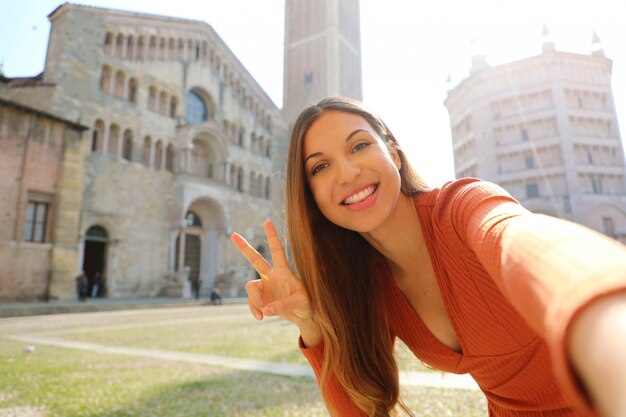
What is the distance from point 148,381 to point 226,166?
77.6 ft

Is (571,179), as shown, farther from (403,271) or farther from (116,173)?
(403,271)

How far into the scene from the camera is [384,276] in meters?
1.89

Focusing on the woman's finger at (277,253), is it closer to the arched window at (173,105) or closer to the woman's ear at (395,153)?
the woman's ear at (395,153)

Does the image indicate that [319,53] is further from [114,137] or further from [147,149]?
[114,137]

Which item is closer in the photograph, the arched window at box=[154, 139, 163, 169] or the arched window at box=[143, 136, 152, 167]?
the arched window at box=[143, 136, 152, 167]

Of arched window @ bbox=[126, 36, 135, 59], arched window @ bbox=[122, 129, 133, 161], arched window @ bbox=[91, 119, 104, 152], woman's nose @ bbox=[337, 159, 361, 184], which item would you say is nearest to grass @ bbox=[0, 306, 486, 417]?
woman's nose @ bbox=[337, 159, 361, 184]

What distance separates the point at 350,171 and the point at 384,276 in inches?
24.5

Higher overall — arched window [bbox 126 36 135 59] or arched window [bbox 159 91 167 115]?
arched window [bbox 126 36 135 59]

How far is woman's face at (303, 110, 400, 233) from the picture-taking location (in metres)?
1.62

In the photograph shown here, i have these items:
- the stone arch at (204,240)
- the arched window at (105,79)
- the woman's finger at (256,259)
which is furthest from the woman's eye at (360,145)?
the stone arch at (204,240)

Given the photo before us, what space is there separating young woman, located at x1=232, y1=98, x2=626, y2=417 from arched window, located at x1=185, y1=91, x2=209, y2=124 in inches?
1061

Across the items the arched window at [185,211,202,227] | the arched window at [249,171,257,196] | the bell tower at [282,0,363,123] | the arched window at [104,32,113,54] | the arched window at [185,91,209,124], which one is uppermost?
the bell tower at [282,0,363,123]

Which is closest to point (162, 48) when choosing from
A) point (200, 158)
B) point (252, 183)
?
point (200, 158)

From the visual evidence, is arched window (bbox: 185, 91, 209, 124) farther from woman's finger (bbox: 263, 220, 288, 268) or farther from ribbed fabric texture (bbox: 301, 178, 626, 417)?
ribbed fabric texture (bbox: 301, 178, 626, 417)
